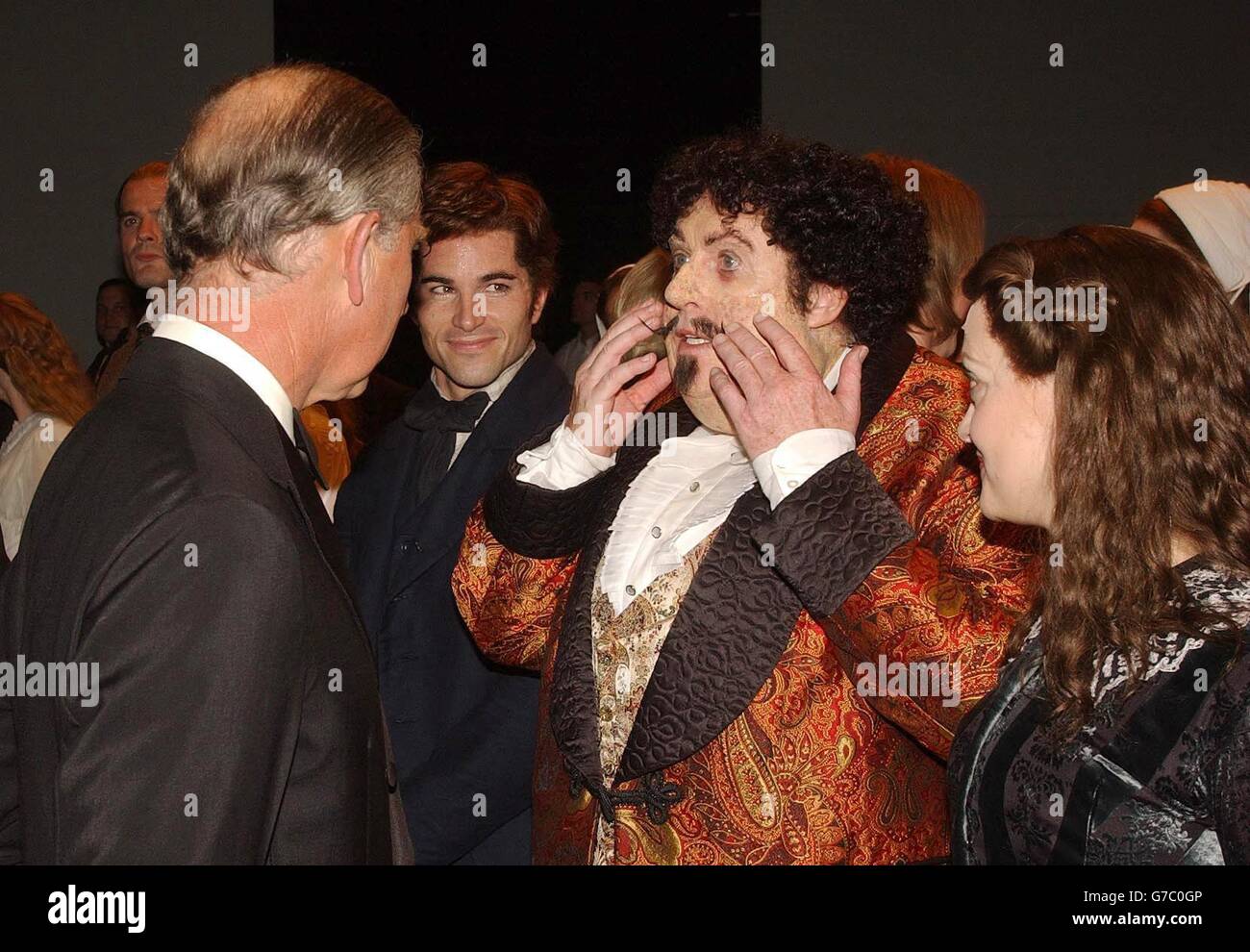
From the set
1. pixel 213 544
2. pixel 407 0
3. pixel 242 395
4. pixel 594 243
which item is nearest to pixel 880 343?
pixel 242 395

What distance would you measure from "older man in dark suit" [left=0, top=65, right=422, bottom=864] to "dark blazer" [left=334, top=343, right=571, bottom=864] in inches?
31.4

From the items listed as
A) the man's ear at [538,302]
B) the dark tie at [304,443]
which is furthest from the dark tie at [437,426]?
the dark tie at [304,443]

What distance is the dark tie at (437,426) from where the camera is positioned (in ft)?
8.48

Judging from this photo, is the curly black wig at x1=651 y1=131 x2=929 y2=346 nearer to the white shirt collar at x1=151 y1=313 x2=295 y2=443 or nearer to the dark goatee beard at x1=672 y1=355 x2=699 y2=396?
the dark goatee beard at x1=672 y1=355 x2=699 y2=396

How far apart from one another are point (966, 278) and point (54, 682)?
1.05 meters

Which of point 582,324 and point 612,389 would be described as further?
point 582,324

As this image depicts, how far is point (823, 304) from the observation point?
185 cm

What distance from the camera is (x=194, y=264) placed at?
4.38ft

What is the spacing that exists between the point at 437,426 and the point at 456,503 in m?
0.23

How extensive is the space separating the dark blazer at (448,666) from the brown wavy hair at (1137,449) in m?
1.02

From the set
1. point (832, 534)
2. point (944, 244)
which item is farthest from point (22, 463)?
point (832, 534)

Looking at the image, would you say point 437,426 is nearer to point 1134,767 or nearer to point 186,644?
point 186,644

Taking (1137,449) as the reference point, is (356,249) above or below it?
above

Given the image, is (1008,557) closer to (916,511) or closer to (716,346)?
(916,511)
